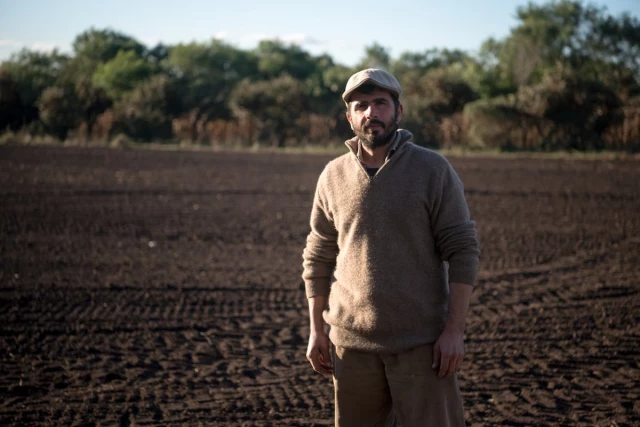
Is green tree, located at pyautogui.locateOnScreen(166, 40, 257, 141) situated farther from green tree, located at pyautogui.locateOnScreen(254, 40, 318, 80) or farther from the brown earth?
the brown earth

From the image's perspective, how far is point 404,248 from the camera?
2926mm

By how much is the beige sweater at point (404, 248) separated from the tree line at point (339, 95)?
30733 millimetres

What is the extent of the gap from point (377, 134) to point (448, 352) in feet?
2.92

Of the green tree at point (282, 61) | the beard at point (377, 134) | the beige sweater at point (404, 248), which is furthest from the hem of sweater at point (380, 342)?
the green tree at point (282, 61)

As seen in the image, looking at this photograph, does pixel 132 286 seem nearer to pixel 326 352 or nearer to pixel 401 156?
pixel 326 352

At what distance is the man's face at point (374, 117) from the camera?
3.01 metres

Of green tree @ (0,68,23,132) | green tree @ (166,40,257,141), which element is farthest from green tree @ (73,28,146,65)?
green tree @ (0,68,23,132)

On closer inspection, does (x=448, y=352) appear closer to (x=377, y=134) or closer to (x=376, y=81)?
(x=377, y=134)

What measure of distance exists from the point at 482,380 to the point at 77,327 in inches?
139

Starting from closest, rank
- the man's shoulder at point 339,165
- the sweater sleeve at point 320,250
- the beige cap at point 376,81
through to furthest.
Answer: the beige cap at point 376,81 < the man's shoulder at point 339,165 < the sweater sleeve at point 320,250

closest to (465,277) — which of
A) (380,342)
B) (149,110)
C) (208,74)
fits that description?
(380,342)

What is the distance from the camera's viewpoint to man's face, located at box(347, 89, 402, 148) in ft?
9.86

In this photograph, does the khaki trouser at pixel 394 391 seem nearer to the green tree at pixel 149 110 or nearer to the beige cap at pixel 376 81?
the beige cap at pixel 376 81

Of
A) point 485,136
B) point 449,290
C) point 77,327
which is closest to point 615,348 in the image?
point 449,290
